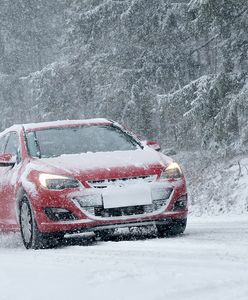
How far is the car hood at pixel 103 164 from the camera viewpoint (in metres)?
7.78

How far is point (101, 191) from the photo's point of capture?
7.66m

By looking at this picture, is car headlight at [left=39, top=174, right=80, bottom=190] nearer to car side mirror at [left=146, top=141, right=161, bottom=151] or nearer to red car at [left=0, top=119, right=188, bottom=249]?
red car at [left=0, top=119, right=188, bottom=249]

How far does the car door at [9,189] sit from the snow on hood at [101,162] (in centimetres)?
63

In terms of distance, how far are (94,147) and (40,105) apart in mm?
23968

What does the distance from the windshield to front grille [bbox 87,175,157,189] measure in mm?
1020

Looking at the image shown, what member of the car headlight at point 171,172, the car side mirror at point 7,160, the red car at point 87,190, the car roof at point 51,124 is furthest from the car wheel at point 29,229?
the car headlight at point 171,172

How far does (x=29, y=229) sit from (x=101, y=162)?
3.65ft

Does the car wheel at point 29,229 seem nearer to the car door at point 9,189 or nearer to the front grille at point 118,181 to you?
the car door at point 9,189

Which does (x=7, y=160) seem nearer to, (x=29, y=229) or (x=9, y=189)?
(x=9, y=189)

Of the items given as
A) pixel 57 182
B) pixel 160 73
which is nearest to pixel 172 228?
pixel 57 182

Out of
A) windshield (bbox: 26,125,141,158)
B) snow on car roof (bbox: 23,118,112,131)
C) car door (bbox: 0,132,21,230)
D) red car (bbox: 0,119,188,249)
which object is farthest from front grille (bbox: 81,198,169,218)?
snow on car roof (bbox: 23,118,112,131)

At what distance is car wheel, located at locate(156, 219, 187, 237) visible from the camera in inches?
327

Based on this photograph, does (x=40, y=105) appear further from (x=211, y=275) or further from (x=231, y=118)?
(x=211, y=275)

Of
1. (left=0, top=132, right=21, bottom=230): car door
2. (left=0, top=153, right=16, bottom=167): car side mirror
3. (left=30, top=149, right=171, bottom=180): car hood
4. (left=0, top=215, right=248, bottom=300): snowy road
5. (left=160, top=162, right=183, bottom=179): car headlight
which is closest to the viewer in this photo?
(left=0, top=215, right=248, bottom=300): snowy road
